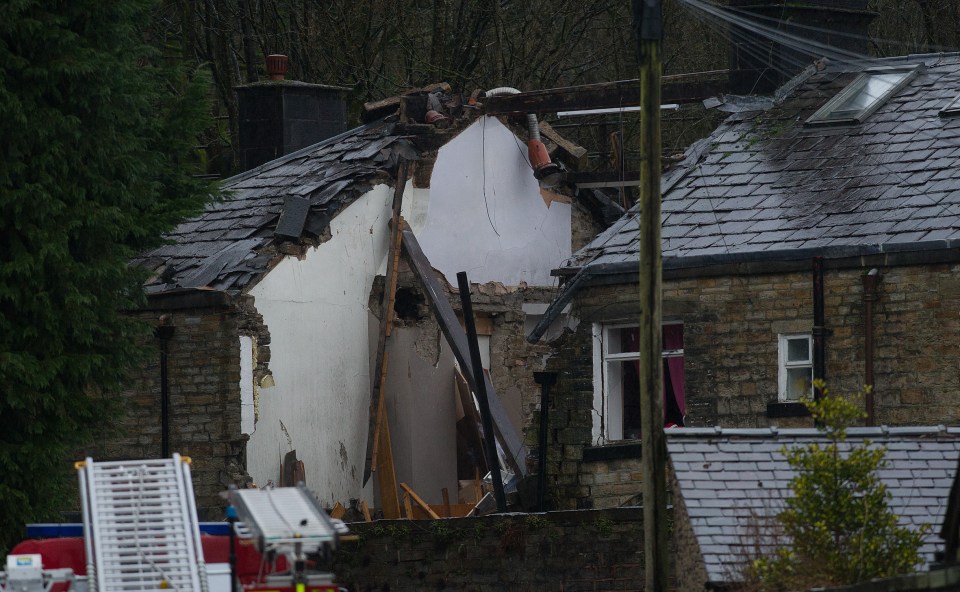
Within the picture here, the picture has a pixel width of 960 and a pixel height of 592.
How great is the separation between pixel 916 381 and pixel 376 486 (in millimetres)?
7930

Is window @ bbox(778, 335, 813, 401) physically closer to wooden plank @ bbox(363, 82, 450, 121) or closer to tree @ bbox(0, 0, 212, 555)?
tree @ bbox(0, 0, 212, 555)

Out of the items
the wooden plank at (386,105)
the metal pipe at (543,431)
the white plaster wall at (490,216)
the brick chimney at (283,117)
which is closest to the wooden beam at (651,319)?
the metal pipe at (543,431)

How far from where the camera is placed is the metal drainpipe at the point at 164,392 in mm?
21094

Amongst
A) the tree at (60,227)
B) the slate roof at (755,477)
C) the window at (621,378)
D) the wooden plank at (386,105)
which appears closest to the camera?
the slate roof at (755,477)

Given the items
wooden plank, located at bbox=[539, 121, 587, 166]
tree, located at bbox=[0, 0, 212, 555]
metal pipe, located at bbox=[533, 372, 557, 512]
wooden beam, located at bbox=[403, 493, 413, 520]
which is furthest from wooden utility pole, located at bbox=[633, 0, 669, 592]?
wooden plank, located at bbox=[539, 121, 587, 166]

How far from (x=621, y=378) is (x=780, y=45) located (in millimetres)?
5163

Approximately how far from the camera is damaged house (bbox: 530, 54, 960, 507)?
18250 millimetres

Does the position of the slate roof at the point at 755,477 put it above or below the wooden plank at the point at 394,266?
below

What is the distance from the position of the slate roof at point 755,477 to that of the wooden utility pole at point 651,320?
0.63 ft

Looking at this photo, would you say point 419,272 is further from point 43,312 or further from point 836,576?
point 836,576

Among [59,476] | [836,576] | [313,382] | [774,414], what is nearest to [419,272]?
[313,382]

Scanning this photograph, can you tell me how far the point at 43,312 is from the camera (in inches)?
627

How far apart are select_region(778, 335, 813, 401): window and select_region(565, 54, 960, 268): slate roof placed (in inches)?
Result: 39.2

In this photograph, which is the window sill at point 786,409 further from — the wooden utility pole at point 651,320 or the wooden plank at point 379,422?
the wooden plank at point 379,422
